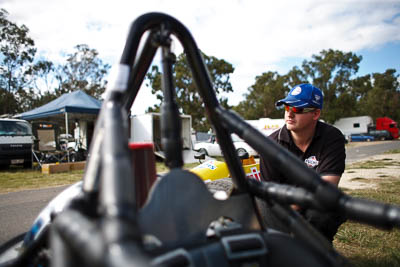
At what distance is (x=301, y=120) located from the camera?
242 cm

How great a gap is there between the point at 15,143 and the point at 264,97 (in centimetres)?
3907

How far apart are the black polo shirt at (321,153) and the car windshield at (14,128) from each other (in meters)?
13.0

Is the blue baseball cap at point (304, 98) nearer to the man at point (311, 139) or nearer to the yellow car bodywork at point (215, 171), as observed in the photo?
the man at point (311, 139)

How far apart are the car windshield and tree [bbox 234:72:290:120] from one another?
1445 inches

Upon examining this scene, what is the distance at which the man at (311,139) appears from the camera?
2.32 meters

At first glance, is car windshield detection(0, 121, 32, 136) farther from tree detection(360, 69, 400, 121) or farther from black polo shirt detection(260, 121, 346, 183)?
tree detection(360, 69, 400, 121)

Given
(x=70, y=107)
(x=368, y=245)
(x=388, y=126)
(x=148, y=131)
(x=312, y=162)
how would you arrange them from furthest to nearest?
(x=388, y=126)
(x=148, y=131)
(x=70, y=107)
(x=368, y=245)
(x=312, y=162)

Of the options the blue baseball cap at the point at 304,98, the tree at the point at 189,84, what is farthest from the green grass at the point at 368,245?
the tree at the point at 189,84

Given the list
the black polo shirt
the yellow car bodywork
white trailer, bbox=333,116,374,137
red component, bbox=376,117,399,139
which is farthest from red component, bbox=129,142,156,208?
white trailer, bbox=333,116,374,137

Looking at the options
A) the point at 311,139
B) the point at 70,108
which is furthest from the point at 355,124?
the point at 311,139

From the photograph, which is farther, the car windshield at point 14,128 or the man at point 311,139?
the car windshield at point 14,128

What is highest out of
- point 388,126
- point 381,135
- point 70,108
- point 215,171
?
point 70,108

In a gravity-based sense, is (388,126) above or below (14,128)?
below

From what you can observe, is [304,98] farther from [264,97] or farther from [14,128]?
[264,97]
